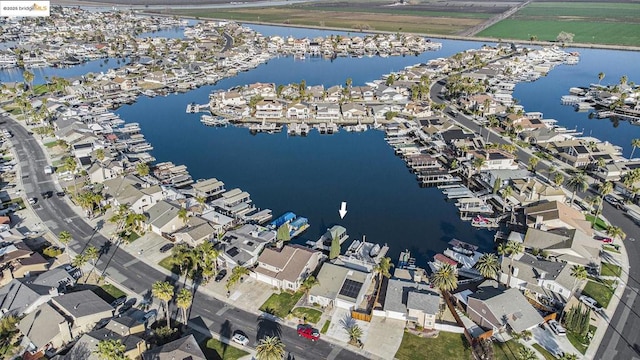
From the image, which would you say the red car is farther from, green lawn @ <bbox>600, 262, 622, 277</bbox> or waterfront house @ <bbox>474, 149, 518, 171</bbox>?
waterfront house @ <bbox>474, 149, 518, 171</bbox>

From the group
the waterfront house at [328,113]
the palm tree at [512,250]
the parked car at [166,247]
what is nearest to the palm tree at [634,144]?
the palm tree at [512,250]

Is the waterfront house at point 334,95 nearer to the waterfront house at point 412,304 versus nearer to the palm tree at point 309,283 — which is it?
the palm tree at point 309,283

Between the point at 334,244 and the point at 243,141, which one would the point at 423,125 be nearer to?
the point at 243,141

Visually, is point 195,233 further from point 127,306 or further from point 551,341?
point 551,341

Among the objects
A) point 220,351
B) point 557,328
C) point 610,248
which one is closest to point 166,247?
point 220,351

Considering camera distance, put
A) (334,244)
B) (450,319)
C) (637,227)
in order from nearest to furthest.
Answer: (450,319)
(334,244)
(637,227)

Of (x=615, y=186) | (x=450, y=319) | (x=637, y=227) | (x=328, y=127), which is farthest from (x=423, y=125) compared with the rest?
(x=450, y=319)

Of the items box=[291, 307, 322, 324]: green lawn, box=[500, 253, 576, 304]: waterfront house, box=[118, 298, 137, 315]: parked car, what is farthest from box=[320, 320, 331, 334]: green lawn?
box=[500, 253, 576, 304]: waterfront house
